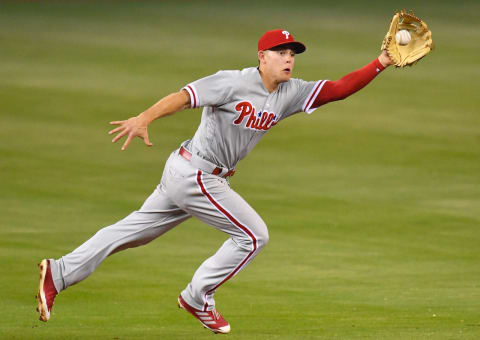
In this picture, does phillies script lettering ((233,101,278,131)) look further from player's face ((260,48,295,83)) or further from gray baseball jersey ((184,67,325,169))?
player's face ((260,48,295,83))

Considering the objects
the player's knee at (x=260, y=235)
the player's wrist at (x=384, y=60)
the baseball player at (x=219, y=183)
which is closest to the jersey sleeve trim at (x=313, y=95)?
the baseball player at (x=219, y=183)

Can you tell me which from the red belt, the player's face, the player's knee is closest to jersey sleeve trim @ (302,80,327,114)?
the player's face

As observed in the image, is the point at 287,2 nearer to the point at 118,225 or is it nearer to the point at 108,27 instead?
the point at 108,27

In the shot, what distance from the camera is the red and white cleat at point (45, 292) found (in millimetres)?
7445

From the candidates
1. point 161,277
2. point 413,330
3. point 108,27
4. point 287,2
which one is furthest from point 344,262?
point 287,2

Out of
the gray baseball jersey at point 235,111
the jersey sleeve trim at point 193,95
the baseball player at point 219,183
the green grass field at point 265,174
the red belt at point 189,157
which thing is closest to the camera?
the jersey sleeve trim at point 193,95

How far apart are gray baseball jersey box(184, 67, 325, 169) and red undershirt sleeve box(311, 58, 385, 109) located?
66 millimetres

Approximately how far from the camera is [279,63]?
759 cm

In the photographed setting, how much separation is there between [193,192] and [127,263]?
4261 mm

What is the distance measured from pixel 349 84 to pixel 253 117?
31.6 inches

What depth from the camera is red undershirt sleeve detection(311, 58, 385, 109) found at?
7773mm

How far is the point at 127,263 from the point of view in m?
11.6

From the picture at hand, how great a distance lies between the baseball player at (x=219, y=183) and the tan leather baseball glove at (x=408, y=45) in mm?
94

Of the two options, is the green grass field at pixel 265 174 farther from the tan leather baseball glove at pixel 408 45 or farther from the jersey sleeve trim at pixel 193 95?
the tan leather baseball glove at pixel 408 45
